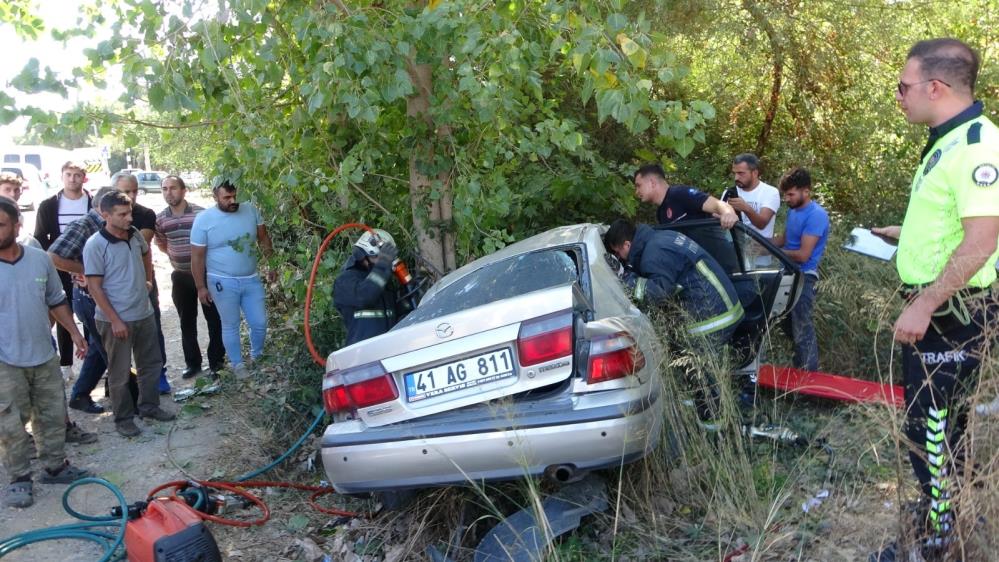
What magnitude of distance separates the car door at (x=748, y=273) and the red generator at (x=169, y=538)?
324 centimetres

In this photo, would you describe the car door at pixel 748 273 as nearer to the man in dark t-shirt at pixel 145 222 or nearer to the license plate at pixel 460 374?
the license plate at pixel 460 374

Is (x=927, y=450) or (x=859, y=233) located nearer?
(x=927, y=450)

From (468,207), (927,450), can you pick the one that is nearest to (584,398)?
(927,450)

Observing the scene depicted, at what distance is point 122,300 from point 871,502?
5.00 m

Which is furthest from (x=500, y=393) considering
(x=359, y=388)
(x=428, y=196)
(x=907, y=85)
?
(x=428, y=196)

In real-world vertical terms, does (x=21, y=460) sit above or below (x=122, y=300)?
below

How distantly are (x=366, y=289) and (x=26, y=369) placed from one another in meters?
2.09

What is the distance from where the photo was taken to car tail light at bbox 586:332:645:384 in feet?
11.8

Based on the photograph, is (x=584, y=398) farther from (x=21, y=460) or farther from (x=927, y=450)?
(x=21, y=460)

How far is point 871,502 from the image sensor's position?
11.9 feet

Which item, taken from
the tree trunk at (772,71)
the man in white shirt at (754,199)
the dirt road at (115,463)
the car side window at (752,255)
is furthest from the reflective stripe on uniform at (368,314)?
the tree trunk at (772,71)

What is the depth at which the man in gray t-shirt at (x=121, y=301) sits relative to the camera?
591 cm

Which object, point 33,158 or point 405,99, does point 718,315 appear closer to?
point 405,99

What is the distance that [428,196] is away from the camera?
621 centimetres
